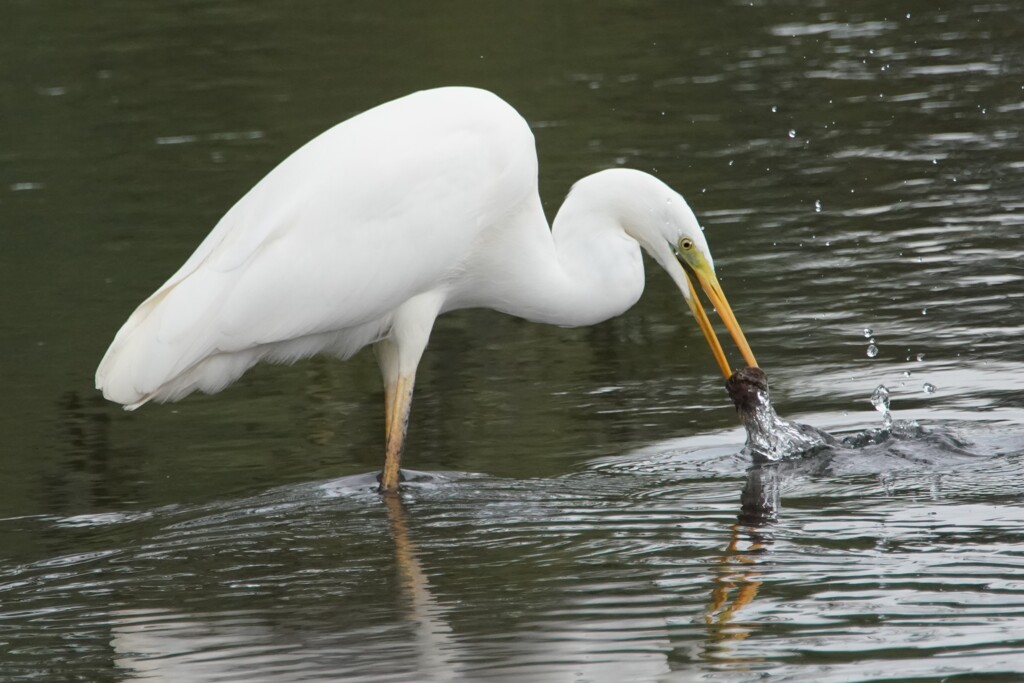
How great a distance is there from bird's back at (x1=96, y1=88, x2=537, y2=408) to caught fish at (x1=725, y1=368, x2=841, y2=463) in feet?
3.78

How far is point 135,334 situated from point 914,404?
3213 mm

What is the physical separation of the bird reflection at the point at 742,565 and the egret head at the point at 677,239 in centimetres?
63

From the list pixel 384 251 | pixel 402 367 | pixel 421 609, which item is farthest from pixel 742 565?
pixel 384 251

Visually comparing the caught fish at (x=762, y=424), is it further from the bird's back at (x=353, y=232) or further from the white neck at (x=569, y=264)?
the bird's back at (x=353, y=232)

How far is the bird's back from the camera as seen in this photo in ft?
22.1

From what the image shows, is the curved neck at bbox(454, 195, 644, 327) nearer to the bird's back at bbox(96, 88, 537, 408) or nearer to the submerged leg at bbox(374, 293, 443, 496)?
the bird's back at bbox(96, 88, 537, 408)

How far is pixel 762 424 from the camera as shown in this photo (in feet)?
22.4

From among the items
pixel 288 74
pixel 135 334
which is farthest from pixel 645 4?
pixel 135 334

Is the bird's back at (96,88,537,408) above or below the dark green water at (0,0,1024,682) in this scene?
above

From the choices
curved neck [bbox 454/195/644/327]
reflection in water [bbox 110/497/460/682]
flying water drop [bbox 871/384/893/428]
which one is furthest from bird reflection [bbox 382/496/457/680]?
flying water drop [bbox 871/384/893/428]

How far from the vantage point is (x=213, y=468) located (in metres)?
7.39

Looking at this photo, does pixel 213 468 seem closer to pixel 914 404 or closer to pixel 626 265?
pixel 626 265

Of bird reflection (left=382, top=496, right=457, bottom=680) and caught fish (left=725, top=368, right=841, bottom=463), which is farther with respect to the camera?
caught fish (left=725, top=368, right=841, bottom=463)

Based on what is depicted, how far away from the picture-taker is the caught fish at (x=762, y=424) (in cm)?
681
